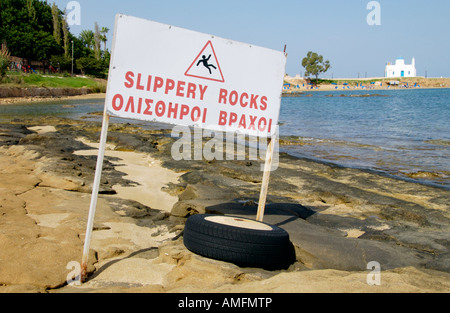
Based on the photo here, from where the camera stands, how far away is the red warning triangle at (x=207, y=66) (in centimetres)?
471

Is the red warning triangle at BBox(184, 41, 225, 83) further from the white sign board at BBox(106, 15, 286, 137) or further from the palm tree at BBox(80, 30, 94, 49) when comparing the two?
the palm tree at BBox(80, 30, 94, 49)

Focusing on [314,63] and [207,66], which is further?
[314,63]

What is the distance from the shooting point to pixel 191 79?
471 centimetres

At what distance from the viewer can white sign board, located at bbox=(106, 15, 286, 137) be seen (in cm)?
438

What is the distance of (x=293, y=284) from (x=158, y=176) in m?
6.42

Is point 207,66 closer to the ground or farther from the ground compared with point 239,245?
farther from the ground

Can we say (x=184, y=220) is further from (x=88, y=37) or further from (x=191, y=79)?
(x=88, y=37)

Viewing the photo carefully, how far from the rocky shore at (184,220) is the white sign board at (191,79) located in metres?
1.50

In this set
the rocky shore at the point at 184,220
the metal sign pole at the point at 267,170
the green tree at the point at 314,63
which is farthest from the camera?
the green tree at the point at 314,63

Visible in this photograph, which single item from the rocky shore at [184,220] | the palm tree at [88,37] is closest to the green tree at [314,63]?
the palm tree at [88,37]

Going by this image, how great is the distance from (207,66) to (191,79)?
9.7 inches

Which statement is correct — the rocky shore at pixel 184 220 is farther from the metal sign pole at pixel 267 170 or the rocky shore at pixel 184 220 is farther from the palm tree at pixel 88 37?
the palm tree at pixel 88 37

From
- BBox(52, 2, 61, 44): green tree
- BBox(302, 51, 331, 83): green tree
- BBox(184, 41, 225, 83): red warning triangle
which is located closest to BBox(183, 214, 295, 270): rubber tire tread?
BBox(184, 41, 225, 83): red warning triangle

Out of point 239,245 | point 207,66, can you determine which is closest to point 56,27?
point 207,66
